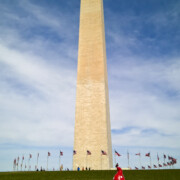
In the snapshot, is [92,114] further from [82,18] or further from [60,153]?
[82,18]

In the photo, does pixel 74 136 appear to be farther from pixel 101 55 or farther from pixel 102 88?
pixel 101 55

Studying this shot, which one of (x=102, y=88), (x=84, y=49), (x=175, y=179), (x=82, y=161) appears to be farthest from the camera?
(x=84, y=49)

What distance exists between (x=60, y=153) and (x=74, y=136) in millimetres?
3036

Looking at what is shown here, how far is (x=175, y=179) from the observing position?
16250 mm

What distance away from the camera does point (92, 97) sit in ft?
109

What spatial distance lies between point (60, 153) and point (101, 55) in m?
15.5

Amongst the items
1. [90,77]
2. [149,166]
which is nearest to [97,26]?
[90,77]

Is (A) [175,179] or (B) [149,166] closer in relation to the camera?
(A) [175,179]

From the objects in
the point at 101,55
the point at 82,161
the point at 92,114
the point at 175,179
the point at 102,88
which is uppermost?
the point at 101,55

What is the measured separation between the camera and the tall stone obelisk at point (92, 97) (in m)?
30.7

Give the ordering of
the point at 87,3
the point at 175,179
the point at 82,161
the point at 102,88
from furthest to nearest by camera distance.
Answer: the point at 87,3 → the point at 102,88 → the point at 82,161 → the point at 175,179

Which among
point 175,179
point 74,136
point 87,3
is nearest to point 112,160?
point 74,136

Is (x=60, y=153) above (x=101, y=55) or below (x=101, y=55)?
below

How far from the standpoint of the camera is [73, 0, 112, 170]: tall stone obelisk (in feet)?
101
